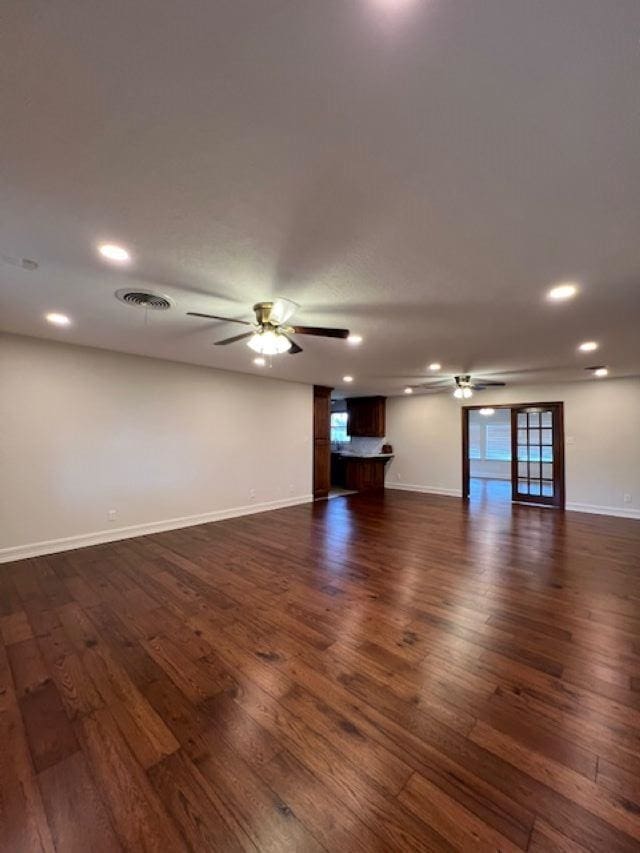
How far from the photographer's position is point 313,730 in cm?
167

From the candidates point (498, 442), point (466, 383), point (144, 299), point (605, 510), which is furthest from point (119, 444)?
point (498, 442)

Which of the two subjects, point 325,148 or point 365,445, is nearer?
point 325,148

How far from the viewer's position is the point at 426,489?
8.71 metres

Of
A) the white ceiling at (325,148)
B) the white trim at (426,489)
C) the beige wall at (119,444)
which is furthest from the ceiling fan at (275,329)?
the white trim at (426,489)

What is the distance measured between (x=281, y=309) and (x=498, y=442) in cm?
1042

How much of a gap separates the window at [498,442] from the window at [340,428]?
4822mm

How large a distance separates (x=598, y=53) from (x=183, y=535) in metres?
5.43

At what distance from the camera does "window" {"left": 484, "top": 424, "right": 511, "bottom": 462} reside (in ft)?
35.6

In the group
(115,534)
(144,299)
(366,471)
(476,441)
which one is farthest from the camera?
(476,441)

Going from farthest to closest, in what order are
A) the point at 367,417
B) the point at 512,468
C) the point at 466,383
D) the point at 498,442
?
the point at 498,442
the point at 367,417
the point at 512,468
the point at 466,383

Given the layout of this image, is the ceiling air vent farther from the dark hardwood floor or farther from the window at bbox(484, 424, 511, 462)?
the window at bbox(484, 424, 511, 462)

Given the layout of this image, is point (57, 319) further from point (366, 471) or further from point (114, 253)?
point (366, 471)

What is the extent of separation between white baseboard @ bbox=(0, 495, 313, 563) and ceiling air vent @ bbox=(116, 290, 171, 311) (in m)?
3.20

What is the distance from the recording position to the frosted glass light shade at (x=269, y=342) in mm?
2805
